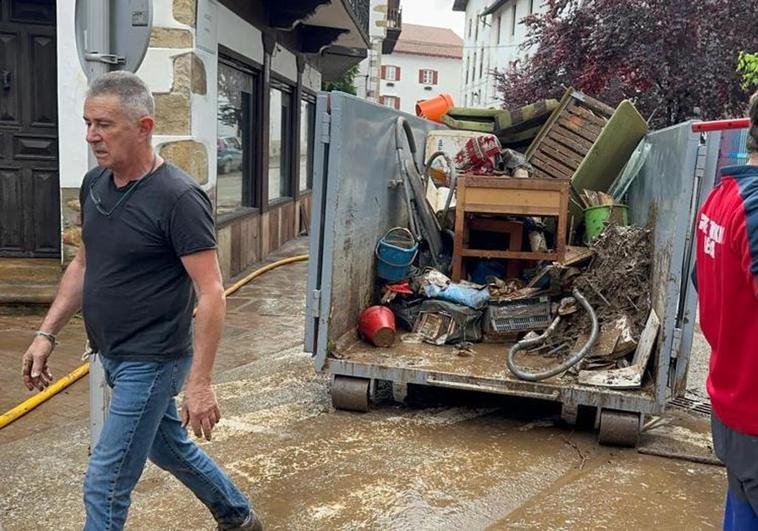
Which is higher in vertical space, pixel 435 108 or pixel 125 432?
pixel 435 108

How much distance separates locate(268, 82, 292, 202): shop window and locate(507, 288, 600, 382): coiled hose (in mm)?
6257

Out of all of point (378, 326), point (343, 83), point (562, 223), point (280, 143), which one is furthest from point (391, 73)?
point (378, 326)

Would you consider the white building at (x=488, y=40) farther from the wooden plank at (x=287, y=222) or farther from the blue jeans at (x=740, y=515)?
the blue jeans at (x=740, y=515)

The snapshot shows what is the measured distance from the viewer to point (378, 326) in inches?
198

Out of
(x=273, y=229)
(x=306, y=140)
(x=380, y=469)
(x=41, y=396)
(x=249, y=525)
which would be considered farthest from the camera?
(x=306, y=140)

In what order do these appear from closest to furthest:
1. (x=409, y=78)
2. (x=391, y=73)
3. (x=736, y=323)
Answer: (x=736, y=323), (x=391, y=73), (x=409, y=78)

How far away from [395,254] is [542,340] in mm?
1221

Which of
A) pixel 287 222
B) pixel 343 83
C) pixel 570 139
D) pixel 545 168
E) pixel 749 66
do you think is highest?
pixel 343 83

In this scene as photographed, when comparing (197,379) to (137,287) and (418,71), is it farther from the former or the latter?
(418,71)

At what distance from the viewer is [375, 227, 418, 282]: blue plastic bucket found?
5.46m

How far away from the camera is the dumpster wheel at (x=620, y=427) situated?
4.29 m

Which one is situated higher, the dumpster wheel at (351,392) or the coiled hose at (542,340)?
the coiled hose at (542,340)

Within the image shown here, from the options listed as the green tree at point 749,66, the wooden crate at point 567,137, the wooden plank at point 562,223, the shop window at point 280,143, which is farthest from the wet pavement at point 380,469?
Answer: the shop window at point 280,143

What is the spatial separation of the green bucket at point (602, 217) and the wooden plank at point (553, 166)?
0.83 metres
